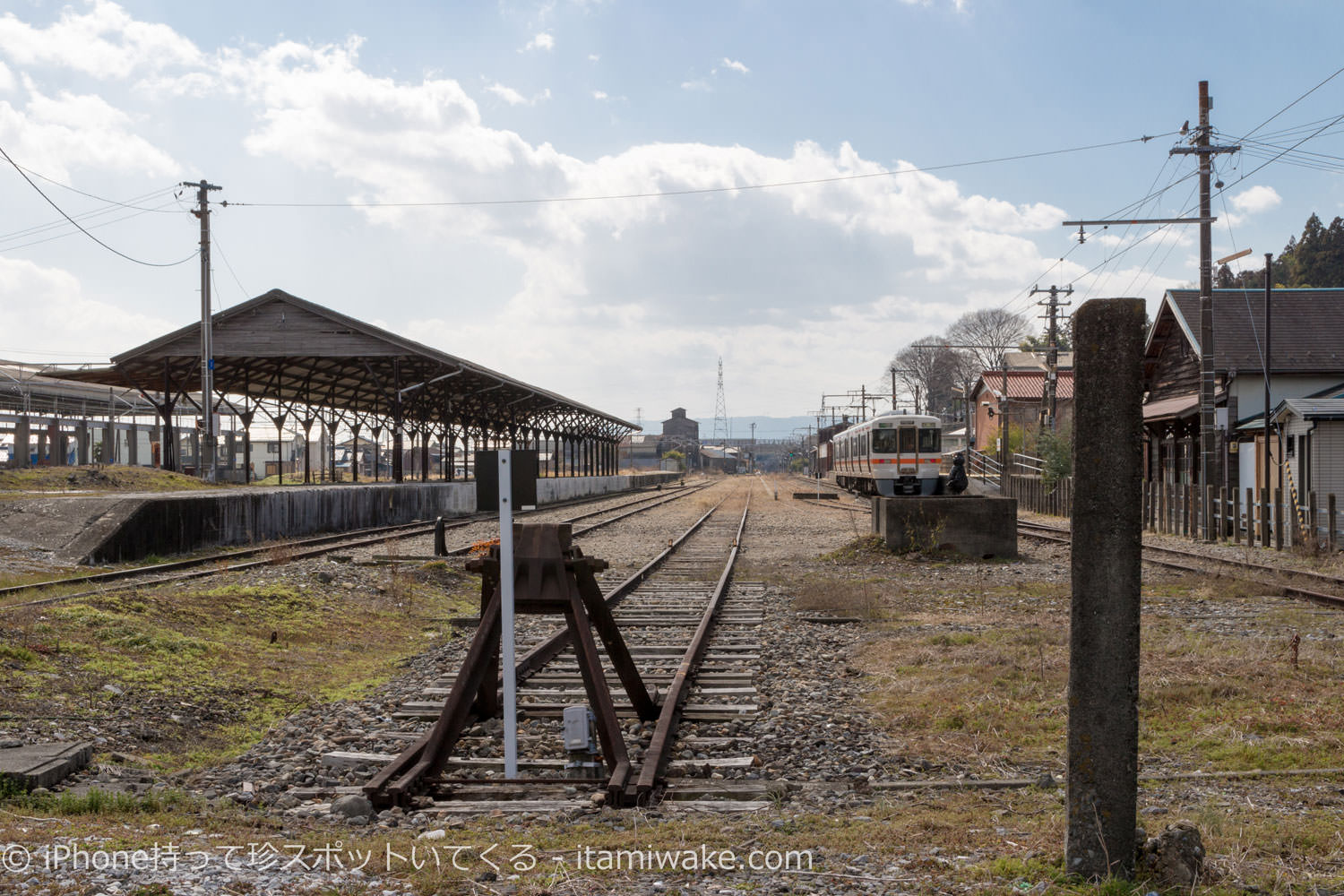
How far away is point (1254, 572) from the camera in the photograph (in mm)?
14586

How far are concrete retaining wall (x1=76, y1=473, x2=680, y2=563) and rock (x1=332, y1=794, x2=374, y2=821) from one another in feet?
40.1

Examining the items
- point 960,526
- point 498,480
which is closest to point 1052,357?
point 960,526

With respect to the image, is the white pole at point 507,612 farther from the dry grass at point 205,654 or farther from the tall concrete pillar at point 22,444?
the tall concrete pillar at point 22,444

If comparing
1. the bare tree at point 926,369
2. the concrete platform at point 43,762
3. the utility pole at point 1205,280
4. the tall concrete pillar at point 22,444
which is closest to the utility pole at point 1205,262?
the utility pole at point 1205,280

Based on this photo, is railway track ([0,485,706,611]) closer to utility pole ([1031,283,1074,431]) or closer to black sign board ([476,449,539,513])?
black sign board ([476,449,539,513])

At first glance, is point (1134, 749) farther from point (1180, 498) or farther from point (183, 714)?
point (1180, 498)

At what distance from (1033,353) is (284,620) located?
7400cm

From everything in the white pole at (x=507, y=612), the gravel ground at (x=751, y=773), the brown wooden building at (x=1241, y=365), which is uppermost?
the brown wooden building at (x=1241, y=365)

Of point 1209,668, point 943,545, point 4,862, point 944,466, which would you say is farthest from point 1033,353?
point 4,862

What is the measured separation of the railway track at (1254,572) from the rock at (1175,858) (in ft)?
30.0

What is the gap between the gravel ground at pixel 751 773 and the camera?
11.8ft

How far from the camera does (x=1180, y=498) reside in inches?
919

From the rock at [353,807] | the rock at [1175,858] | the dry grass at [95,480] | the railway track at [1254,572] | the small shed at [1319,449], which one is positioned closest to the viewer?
the rock at [1175,858]

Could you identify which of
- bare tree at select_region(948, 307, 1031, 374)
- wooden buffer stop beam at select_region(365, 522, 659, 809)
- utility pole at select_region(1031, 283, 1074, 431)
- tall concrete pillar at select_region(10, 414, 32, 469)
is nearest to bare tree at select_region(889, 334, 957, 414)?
bare tree at select_region(948, 307, 1031, 374)
